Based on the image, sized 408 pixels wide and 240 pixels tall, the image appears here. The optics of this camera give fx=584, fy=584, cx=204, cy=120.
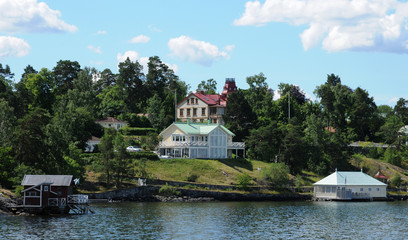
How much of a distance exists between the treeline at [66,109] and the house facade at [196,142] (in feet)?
44.1

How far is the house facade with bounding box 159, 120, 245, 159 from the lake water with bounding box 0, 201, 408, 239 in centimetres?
2581

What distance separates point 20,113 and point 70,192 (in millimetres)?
46960

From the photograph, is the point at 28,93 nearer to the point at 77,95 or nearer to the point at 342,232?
the point at 77,95

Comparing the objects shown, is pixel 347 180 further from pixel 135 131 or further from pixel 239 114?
pixel 135 131

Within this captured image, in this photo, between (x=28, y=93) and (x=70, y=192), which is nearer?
(x=70, y=192)

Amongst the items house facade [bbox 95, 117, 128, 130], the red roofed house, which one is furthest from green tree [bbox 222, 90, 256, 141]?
house facade [bbox 95, 117, 128, 130]

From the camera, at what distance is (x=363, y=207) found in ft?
264

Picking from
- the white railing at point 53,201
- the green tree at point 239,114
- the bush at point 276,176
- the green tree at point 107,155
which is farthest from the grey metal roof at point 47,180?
the green tree at point 239,114

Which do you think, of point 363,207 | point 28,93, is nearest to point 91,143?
point 28,93

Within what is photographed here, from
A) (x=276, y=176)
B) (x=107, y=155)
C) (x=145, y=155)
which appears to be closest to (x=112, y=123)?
(x=145, y=155)

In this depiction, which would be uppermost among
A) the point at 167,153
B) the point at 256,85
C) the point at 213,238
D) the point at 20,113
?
the point at 256,85

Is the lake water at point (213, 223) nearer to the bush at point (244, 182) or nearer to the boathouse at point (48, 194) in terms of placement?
the boathouse at point (48, 194)

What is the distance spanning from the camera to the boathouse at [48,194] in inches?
2447

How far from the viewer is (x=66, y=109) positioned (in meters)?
111
